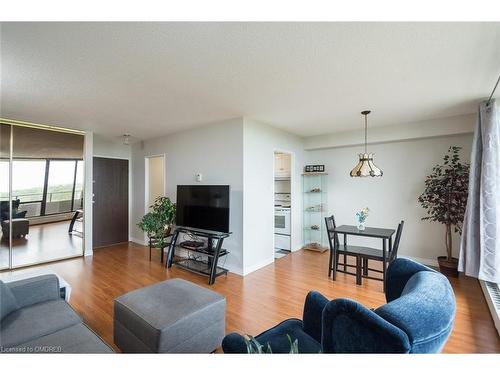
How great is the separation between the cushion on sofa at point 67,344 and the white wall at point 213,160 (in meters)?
2.37

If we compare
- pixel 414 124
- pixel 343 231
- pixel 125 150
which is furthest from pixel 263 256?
pixel 125 150

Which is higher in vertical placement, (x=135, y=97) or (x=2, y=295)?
(x=135, y=97)

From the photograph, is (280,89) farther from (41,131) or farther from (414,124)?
(41,131)

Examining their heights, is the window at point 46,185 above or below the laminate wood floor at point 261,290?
above

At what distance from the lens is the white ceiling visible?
165cm

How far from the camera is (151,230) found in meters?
4.29

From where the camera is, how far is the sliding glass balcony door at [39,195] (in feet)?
12.3

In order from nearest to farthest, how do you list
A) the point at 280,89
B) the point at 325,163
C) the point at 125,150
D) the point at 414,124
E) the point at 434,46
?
the point at 434,46 → the point at 280,89 → the point at 414,124 → the point at 325,163 → the point at 125,150

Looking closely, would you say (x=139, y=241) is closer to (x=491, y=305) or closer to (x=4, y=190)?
(x=4, y=190)

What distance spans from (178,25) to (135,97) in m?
1.59

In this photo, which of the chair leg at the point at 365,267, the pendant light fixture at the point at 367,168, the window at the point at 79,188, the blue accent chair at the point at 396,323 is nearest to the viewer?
the blue accent chair at the point at 396,323

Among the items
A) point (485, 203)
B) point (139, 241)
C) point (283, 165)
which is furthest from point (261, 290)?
point (139, 241)

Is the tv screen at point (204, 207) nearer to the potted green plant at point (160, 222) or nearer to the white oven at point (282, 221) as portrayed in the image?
the potted green plant at point (160, 222)

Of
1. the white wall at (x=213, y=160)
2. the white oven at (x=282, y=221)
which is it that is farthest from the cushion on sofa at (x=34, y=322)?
the white oven at (x=282, y=221)
